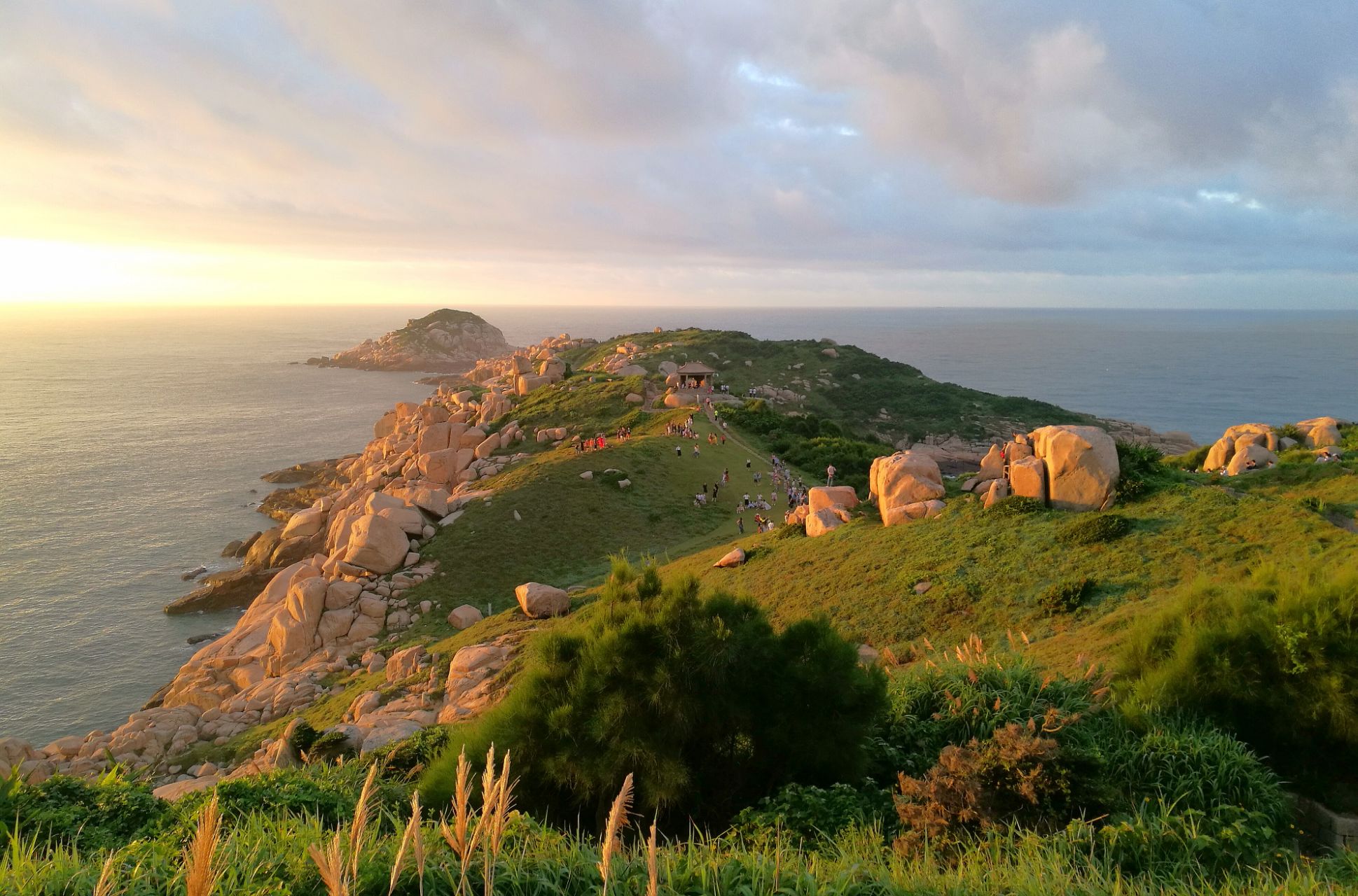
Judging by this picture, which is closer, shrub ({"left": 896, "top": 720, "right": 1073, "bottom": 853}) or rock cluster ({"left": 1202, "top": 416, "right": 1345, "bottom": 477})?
shrub ({"left": 896, "top": 720, "right": 1073, "bottom": 853})

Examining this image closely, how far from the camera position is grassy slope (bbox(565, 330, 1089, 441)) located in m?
76.9

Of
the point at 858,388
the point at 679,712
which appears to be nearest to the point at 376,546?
the point at 679,712

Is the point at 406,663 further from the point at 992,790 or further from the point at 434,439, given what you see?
the point at 434,439

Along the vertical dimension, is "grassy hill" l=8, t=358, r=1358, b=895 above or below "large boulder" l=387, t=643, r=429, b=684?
above

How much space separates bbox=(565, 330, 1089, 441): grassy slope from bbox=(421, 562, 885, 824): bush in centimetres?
6316

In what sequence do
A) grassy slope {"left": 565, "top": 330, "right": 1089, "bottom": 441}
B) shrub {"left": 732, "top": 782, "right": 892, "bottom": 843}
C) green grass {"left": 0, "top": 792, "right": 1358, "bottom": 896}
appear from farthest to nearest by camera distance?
grassy slope {"left": 565, "top": 330, "right": 1089, "bottom": 441}
shrub {"left": 732, "top": 782, "right": 892, "bottom": 843}
green grass {"left": 0, "top": 792, "right": 1358, "bottom": 896}

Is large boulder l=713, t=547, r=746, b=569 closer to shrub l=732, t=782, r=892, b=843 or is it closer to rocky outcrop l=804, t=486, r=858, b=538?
rocky outcrop l=804, t=486, r=858, b=538

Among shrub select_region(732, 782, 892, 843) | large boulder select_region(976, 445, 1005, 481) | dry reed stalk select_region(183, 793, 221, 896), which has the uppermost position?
dry reed stalk select_region(183, 793, 221, 896)

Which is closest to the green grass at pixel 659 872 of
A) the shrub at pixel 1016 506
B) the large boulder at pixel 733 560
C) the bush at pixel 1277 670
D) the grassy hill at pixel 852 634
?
the grassy hill at pixel 852 634

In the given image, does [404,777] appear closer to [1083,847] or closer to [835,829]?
[835,829]

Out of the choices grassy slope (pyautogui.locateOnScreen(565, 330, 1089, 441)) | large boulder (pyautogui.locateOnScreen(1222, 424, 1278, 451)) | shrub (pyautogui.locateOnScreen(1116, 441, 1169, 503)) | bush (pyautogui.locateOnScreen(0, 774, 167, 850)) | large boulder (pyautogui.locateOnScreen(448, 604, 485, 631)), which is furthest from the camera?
grassy slope (pyautogui.locateOnScreen(565, 330, 1089, 441))

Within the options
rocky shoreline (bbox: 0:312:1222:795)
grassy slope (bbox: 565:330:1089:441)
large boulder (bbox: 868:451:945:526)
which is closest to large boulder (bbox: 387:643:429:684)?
rocky shoreline (bbox: 0:312:1222:795)

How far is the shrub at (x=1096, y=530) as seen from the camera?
Answer: 17.6 meters

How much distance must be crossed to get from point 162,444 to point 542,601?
73.1 meters
